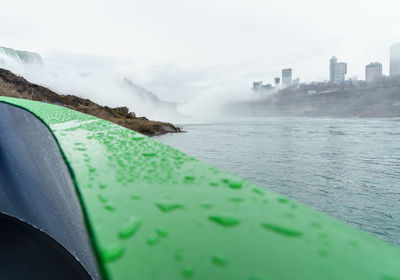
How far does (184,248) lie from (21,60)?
77.4 meters

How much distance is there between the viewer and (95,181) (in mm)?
964

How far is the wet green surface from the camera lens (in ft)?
1.96

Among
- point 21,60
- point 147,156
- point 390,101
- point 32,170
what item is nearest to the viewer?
point 147,156

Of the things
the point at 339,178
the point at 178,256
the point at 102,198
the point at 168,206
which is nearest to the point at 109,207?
the point at 102,198

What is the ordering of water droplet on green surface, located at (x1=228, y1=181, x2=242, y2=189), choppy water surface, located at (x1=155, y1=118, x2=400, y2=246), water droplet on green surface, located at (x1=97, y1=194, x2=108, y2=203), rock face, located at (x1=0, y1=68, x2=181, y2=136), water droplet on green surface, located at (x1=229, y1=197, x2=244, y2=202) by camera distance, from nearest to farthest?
1. water droplet on green surface, located at (x1=97, y1=194, x2=108, y2=203)
2. water droplet on green surface, located at (x1=229, y1=197, x2=244, y2=202)
3. water droplet on green surface, located at (x1=228, y1=181, x2=242, y2=189)
4. choppy water surface, located at (x1=155, y1=118, x2=400, y2=246)
5. rock face, located at (x1=0, y1=68, x2=181, y2=136)

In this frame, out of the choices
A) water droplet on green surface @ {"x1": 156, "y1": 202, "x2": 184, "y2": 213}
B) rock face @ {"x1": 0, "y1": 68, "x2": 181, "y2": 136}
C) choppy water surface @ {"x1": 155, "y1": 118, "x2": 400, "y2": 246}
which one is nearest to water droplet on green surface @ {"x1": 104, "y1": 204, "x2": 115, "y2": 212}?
water droplet on green surface @ {"x1": 156, "y1": 202, "x2": 184, "y2": 213}

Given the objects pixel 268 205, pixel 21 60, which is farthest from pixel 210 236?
pixel 21 60

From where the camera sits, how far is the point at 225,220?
0.81 m

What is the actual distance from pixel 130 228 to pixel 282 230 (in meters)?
0.51

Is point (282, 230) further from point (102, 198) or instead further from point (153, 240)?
point (102, 198)

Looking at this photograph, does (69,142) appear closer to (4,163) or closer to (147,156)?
(147,156)

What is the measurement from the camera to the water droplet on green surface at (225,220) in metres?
0.79

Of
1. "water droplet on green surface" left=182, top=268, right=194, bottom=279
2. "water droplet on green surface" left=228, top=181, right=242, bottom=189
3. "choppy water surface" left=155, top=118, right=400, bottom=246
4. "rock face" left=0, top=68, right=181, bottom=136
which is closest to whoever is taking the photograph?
"water droplet on green surface" left=182, top=268, right=194, bottom=279

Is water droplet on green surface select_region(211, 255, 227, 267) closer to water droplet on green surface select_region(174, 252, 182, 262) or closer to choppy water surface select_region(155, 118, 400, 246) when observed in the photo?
water droplet on green surface select_region(174, 252, 182, 262)
